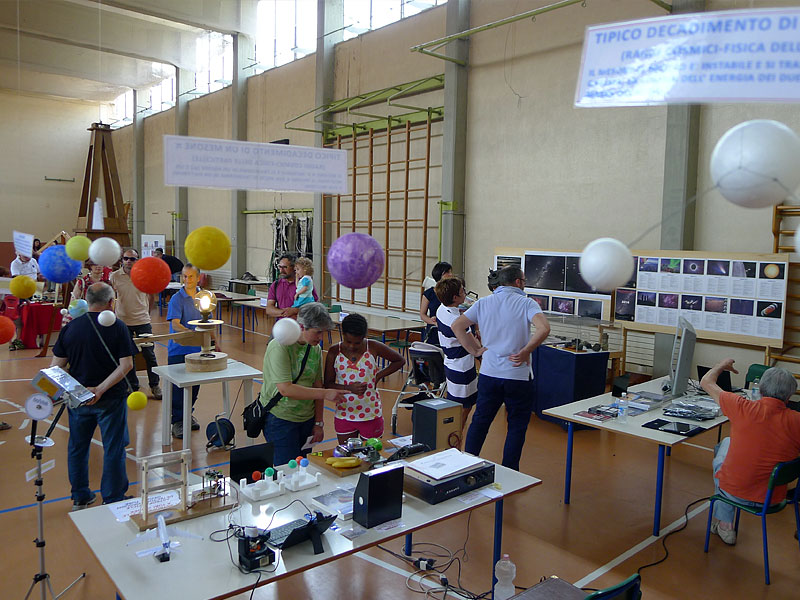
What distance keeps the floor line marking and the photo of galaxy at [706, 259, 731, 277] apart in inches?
121

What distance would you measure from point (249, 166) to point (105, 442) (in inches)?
83.3

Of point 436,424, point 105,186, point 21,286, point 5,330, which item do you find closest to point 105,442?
point 5,330

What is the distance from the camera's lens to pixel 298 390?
3080mm

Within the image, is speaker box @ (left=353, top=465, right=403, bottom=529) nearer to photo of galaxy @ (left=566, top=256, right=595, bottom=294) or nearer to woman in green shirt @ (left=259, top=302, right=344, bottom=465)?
woman in green shirt @ (left=259, top=302, right=344, bottom=465)

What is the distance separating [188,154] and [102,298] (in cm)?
156

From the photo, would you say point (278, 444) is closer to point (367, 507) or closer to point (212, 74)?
point (367, 507)

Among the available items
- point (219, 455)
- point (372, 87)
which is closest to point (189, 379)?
point (219, 455)

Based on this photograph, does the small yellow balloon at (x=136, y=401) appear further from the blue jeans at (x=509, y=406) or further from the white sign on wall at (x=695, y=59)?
the white sign on wall at (x=695, y=59)

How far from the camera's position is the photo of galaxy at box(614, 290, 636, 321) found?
23.0ft

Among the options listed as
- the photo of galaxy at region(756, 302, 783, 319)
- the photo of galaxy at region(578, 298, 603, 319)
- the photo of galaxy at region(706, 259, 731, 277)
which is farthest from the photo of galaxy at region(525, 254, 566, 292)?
the photo of galaxy at region(756, 302, 783, 319)

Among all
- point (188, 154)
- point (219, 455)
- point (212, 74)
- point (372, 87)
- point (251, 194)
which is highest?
point (212, 74)

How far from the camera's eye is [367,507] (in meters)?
2.25

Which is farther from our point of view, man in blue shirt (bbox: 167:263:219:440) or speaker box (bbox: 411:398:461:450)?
man in blue shirt (bbox: 167:263:219:440)

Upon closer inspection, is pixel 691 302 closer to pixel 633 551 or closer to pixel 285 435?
pixel 633 551
